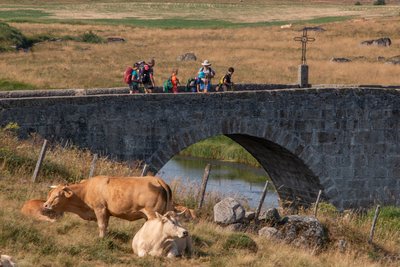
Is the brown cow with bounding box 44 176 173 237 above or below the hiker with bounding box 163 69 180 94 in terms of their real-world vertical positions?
below

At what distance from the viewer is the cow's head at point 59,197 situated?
1519 centimetres

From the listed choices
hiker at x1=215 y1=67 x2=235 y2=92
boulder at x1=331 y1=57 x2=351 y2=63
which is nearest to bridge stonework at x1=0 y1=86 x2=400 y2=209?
hiker at x1=215 y1=67 x2=235 y2=92

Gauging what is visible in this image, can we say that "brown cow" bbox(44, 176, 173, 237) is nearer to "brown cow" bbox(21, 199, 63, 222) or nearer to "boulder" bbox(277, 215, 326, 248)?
"brown cow" bbox(21, 199, 63, 222)

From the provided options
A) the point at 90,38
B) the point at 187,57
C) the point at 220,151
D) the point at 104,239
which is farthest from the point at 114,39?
the point at 104,239

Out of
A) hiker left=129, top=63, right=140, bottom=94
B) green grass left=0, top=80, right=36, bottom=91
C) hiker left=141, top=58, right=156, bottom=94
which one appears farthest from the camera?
green grass left=0, top=80, right=36, bottom=91

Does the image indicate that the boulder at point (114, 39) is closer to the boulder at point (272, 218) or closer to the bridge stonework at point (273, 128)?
the bridge stonework at point (273, 128)

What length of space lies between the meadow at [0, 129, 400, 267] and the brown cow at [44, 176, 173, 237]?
404 mm

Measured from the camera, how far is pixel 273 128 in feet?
94.4

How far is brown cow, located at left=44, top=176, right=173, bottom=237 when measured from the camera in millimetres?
14820

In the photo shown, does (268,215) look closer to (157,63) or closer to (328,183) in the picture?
(328,183)

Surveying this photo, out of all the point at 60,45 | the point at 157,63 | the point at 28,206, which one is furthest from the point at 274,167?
the point at 60,45

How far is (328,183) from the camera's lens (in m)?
30.6

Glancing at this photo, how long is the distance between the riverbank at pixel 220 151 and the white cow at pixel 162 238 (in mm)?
28679

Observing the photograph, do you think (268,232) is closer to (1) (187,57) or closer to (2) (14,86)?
(2) (14,86)
